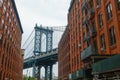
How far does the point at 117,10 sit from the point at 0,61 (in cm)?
3013

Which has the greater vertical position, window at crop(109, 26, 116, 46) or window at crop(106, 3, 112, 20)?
window at crop(106, 3, 112, 20)

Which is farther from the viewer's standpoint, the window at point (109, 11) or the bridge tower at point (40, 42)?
the bridge tower at point (40, 42)

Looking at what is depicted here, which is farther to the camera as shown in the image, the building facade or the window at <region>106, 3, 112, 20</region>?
the window at <region>106, 3, 112, 20</region>

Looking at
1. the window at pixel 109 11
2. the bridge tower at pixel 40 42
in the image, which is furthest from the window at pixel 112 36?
the bridge tower at pixel 40 42

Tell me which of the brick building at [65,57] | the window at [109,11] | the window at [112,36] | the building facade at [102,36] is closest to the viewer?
the building facade at [102,36]

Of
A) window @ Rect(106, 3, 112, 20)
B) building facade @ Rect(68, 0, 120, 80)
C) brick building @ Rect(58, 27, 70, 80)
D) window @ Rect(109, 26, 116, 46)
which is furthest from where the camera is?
brick building @ Rect(58, 27, 70, 80)

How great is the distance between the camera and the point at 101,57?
24.8 m

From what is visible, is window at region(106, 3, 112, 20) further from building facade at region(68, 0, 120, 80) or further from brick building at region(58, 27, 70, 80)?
brick building at region(58, 27, 70, 80)

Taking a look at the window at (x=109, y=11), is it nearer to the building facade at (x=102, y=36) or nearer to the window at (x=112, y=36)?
the building facade at (x=102, y=36)

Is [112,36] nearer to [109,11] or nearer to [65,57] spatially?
[109,11]

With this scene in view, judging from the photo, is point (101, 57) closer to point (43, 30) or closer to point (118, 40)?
point (118, 40)

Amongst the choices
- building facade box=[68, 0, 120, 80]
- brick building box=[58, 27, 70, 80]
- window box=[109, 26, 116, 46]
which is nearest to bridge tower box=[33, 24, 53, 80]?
brick building box=[58, 27, 70, 80]

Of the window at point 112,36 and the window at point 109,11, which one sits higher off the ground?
the window at point 109,11

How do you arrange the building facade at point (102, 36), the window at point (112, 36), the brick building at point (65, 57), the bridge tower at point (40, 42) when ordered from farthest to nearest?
the bridge tower at point (40, 42), the brick building at point (65, 57), the window at point (112, 36), the building facade at point (102, 36)
